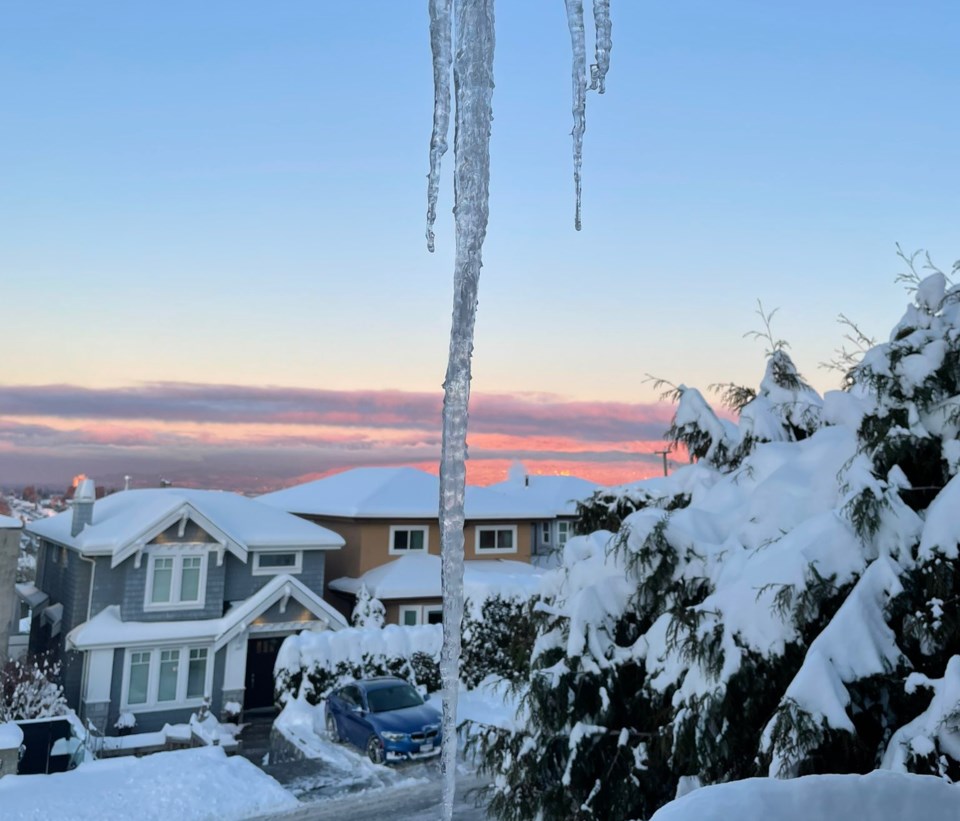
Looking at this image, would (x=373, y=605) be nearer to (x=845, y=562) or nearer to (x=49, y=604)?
(x=49, y=604)

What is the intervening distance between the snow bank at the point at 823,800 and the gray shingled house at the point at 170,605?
19.0 metres

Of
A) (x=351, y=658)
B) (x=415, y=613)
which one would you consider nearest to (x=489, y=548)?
(x=415, y=613)

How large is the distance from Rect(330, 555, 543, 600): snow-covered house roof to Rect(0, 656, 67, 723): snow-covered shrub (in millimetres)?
9090

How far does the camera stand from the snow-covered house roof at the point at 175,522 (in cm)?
1856

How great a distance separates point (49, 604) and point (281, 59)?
20288 mm

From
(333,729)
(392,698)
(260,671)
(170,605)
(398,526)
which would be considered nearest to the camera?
(392,698)

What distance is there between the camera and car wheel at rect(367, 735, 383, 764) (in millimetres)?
14405

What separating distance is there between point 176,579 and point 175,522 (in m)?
1.61

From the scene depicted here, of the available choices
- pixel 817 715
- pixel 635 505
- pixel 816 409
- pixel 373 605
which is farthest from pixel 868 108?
pixel 373 605

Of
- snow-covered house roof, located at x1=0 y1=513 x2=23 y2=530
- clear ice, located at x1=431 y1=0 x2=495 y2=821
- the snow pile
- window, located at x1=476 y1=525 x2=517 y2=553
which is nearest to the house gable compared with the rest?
snow-covered house roof, located at x1=0 y1=513 x2=23 y2=530

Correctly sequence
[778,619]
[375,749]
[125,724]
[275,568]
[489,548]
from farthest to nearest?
1. [489,548]
2. [275,568]
3. [125,724]
4. [375,749]
5. [778,619]

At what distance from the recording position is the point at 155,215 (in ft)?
39.7

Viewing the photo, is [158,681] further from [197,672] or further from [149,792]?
[149,792]

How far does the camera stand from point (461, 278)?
3656 millimetres
